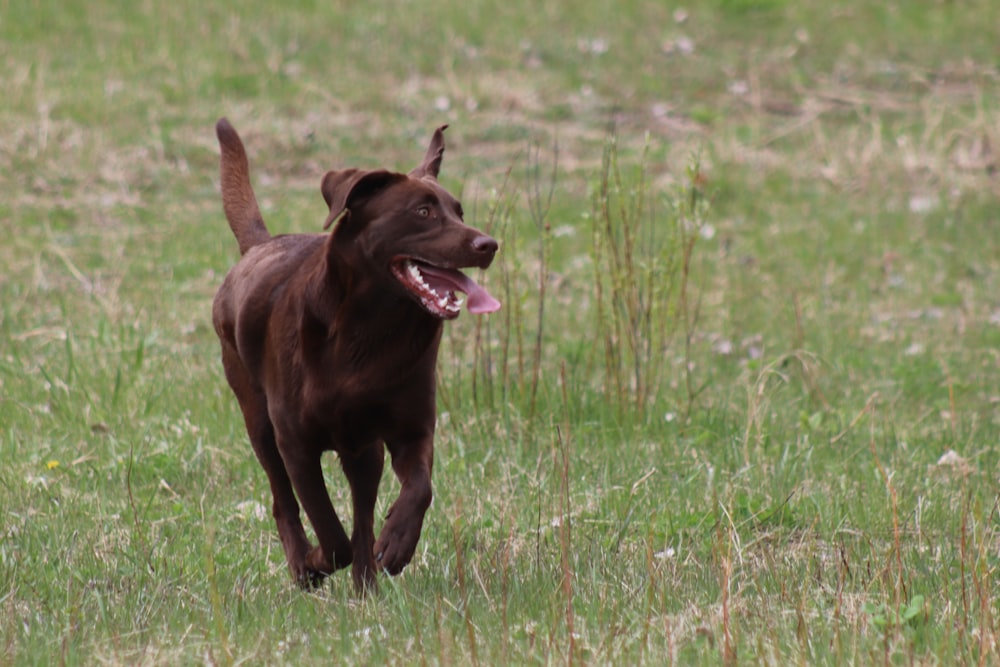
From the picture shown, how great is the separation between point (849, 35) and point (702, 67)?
1.96m

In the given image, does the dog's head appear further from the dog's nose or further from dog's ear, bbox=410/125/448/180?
dog's ear, bbox=410/125/448/180

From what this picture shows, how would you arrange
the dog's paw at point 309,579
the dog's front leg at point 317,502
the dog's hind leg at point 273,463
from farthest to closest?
the dog's hind leg at point 273,463 < the dog's paw at point 309,579 < the dog's front leg at point 317,502

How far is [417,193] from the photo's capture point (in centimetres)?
414

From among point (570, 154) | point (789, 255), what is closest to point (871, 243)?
point (789, 255)

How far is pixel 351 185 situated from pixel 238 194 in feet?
4.82

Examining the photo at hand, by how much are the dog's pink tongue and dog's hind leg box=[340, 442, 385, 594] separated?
0.75 meters

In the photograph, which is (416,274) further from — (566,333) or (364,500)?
(566,333)

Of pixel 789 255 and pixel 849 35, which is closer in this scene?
pixel 789 255

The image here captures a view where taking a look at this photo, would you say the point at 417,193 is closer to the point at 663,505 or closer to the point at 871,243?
the point at 663,505

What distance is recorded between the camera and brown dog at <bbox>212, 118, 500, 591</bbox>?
13.5 ft

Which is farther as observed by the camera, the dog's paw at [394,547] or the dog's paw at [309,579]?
the dog's paw at [309,579]

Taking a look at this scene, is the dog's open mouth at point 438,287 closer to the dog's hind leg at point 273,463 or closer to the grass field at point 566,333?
the grass field at point 566,333

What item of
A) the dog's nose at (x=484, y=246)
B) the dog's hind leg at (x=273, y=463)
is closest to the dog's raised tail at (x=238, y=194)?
the dog's hind leg at (x=273, y=463)

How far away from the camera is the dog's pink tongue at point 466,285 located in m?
3.93
